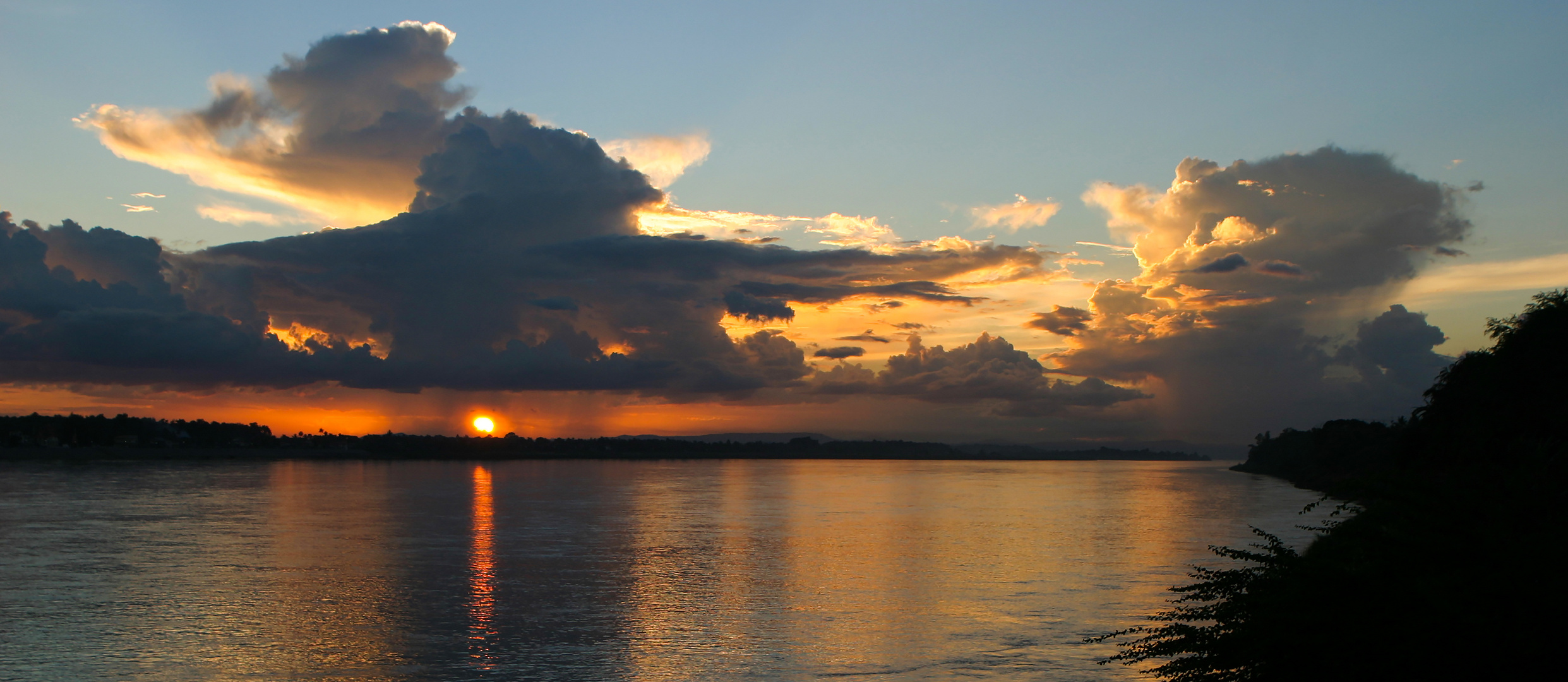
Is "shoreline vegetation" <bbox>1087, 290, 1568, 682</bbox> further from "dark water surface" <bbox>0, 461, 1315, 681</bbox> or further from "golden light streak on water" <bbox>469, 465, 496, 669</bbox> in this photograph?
"golden light streak on water" <bbox>469, 465, 496, 669</bbox>

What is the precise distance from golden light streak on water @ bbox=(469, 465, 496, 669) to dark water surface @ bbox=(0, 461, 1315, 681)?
141 millimetres

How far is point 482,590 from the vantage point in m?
34.3

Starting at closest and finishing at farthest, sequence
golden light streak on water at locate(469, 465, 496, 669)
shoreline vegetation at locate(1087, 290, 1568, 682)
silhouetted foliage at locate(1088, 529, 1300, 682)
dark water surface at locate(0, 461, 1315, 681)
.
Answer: shoreline vegetation at locate(1087, 290, 1568, 682)
silhouetted foliage at locate(1088, 529, 1300, 682)
dark water surface at locate(0, 461, 1315, 681)
golden light streak on water at locate(469, 465, 496, 669)

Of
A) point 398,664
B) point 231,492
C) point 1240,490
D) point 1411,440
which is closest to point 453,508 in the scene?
point 231,492

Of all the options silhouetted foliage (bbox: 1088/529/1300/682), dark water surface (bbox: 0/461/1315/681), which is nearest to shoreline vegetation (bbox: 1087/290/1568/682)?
silhouetted foliage (bbox: 1088/529/1300/682)

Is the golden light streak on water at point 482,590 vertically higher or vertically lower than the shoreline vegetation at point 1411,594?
lower

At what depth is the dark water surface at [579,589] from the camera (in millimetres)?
23625

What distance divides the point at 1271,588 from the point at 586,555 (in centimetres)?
3309

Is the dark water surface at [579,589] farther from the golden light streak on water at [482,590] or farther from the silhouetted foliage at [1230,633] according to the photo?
the silhouetted foliage at [1230,633]

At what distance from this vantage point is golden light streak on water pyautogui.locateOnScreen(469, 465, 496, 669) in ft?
81.7

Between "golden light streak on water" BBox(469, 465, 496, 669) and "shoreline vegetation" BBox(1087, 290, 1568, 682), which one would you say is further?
"golden light streak on water" BBox(469, 465, 496, 669)

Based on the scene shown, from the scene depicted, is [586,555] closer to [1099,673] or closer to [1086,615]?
[1086,615]

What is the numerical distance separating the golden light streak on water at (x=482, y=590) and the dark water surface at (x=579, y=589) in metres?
0.14

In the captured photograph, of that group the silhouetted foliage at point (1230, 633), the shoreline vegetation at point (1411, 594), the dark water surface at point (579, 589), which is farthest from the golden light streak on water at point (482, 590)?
the shoreline vegetation at point (1411, 594)
